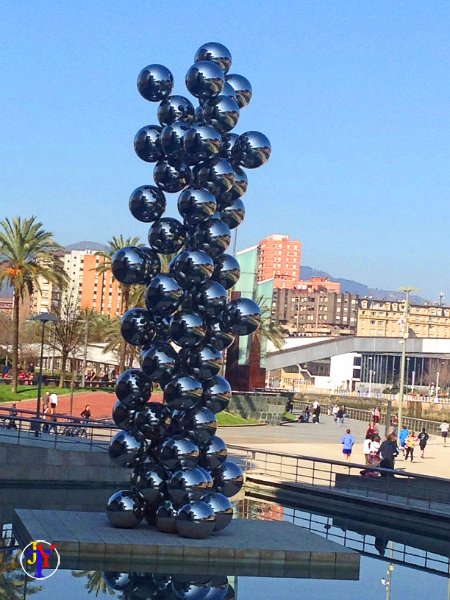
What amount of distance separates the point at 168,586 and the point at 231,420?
140 ft

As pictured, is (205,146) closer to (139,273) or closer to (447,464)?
(139,273)

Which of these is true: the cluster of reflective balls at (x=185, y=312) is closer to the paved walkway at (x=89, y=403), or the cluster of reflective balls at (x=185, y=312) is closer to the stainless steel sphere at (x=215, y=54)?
the stainless steel sphere at (x=215, y=54)

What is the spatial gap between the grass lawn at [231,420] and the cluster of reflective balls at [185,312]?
35722mm

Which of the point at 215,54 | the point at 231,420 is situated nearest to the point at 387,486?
the point at 215,54

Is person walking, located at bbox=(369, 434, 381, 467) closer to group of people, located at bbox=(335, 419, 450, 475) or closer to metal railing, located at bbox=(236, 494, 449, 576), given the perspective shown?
group of people, located at bbox=(335, 419, 450, 475)

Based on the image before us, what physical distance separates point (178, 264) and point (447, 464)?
25565 mm

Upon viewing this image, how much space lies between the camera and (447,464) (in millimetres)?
45125

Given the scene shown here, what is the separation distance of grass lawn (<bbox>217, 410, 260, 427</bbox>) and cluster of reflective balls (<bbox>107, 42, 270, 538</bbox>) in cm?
3572

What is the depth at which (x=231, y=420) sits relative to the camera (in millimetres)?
61000

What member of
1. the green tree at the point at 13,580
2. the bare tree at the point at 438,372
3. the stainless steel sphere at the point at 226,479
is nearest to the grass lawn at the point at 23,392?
the stainless steel sphere at the point at 226,479

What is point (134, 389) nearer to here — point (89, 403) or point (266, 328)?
point (89, 403)

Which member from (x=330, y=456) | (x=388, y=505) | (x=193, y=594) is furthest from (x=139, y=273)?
(x=330, y=456)
